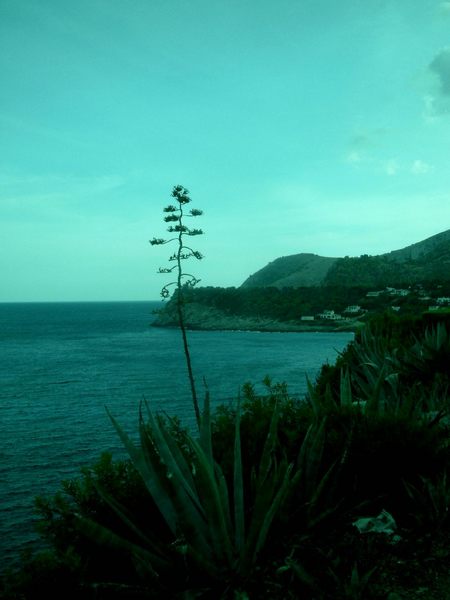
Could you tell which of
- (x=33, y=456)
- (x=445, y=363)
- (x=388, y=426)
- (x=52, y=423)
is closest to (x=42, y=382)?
(x=52, y=423)

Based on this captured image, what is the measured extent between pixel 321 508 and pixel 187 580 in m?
1.17

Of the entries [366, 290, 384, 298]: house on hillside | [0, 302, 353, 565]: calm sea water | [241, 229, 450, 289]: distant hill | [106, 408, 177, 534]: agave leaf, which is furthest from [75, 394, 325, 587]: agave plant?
[241, 229, 450, 289]: distant hill

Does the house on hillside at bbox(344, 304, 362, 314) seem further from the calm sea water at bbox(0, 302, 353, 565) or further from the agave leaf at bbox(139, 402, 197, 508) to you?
the agave leaf at bbox(139, 402, 197, 508)

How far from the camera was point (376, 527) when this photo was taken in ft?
10.4

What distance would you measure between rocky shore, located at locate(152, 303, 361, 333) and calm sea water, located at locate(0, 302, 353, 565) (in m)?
13.3

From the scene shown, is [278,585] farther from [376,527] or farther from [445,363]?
[445,363]

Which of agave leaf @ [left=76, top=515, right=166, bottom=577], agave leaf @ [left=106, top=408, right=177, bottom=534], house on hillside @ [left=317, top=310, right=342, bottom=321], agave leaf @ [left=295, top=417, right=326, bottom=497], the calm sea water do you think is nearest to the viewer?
agave leaf @ [left=76, top=515, right=166, bottom=577]

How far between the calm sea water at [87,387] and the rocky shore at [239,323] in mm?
13310

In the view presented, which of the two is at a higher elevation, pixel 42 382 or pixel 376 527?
pixel 376 527

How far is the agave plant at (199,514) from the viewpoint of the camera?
8.52 feet

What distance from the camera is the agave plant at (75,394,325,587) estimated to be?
8.52 ft

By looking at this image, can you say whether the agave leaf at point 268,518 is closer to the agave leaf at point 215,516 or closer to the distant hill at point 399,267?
the agave leaf at point 215,516

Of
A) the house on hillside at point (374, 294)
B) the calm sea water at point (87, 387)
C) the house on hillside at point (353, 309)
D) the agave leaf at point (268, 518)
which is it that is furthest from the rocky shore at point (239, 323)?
the agave leaf at point (268, 518)

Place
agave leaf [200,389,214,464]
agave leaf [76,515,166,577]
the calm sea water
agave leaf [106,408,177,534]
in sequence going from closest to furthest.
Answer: agave leaf [76,515,166,577] → agave leaf [106,408,177,534] → agave leaf [200,389,214,464] → the calm sea water
